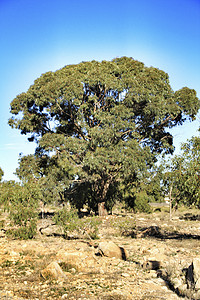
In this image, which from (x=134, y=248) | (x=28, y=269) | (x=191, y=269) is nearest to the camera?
(x=191, y=269)

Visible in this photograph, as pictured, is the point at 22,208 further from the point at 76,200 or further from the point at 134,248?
the point at 76,200

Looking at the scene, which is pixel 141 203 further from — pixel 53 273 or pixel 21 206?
pixel 53 273

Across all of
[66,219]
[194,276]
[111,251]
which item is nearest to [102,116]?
[66,219]

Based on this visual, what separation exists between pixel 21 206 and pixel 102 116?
9.63 m

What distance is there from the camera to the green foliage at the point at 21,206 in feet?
42.2

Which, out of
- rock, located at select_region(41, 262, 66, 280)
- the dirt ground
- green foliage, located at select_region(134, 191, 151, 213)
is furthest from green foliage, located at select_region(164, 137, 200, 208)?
green foliage, located at select_region(134, 191, 151, 213)

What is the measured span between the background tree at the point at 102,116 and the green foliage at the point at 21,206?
6.11 metres

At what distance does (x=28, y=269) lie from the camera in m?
7.75

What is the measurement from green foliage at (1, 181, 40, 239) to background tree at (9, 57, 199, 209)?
611 centimetres

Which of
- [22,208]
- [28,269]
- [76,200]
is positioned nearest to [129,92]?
[76,200]

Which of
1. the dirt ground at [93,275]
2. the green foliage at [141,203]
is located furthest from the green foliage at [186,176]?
the green foliage at [141,203]

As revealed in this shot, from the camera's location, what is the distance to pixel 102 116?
20.2 m

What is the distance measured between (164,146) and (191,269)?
17789mm

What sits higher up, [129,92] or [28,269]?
[129,92]
